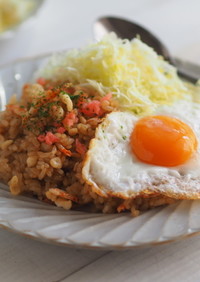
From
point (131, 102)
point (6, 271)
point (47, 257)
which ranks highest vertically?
point (131, 102)

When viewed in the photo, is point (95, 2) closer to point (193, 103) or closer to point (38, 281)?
point (193, 103)

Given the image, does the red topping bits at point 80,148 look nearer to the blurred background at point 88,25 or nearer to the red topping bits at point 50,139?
the red topping bits at point 50,139

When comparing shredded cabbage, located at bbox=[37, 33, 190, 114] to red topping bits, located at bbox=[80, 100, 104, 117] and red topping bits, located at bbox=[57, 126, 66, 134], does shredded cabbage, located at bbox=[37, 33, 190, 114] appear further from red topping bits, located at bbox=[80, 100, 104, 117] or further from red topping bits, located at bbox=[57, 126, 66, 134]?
red topping bits, located at bbox=[57, 126, 66, 134]

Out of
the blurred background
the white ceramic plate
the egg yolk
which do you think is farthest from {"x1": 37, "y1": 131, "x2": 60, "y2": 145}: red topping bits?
the blurred background

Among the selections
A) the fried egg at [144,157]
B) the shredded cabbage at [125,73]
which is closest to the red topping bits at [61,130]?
the fried egg at [144,157]

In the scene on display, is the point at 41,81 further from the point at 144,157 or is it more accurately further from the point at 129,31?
the point at 129,31

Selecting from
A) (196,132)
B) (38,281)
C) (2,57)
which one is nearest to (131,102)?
(196,132)
